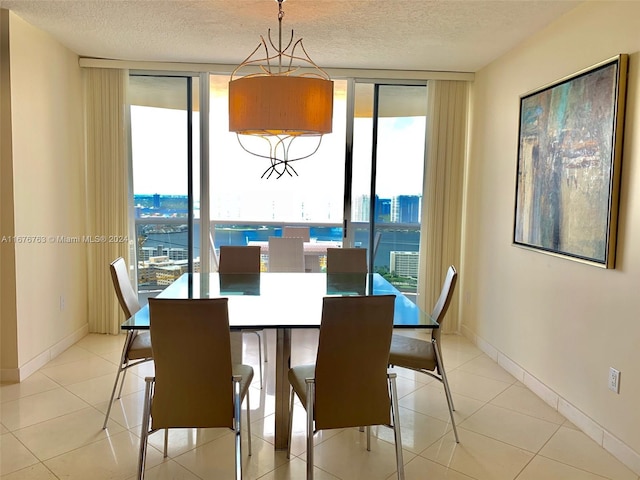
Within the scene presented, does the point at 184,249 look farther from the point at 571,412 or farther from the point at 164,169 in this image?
the point at 571,412

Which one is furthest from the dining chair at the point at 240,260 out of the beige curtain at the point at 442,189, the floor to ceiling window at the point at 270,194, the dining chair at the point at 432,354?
the beige curtain at the point at 442,189

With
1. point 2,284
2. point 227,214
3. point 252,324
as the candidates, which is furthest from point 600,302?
point 227,214

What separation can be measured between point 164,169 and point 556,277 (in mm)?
3440

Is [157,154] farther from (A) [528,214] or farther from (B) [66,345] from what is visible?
(A) [528,214]

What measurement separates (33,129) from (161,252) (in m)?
1.66

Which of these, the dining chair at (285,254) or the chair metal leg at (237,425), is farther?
the dining chair at (285,254)

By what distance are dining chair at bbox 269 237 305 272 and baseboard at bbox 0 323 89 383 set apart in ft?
5.76

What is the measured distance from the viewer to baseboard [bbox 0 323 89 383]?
354cm

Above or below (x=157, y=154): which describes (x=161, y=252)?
below

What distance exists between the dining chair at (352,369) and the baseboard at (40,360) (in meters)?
2.42

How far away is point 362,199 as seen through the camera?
5.04 m

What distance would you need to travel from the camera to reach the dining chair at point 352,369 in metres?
2.10

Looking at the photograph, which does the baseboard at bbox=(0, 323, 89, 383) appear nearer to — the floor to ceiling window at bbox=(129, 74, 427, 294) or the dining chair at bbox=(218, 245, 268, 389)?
the floor to ceiling window at bbox=(129, 74, 427, 294)

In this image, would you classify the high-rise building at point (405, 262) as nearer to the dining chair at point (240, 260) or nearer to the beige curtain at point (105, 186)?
the dining chair at point (240, 260)
